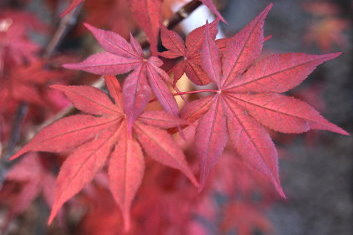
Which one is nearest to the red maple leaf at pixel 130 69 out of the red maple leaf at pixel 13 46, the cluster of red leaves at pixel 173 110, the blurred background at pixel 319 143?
the cluster of red leaves at pixel 173 110

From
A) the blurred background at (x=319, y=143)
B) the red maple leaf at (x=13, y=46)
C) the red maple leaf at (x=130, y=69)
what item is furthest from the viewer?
the blurred background at (x=319, y=143)

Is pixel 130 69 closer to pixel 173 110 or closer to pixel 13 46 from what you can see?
pixel 173 110

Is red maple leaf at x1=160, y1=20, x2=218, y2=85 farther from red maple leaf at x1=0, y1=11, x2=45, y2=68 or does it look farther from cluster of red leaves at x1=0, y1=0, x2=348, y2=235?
red maple leaf at x1=0, y1=11, x2=45, y2=68

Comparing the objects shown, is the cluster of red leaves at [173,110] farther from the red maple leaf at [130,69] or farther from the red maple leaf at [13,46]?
the red maple leaf at [13,46]

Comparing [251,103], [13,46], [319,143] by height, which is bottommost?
[319,143]

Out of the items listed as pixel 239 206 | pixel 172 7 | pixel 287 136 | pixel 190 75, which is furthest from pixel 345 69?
pixel 190 75

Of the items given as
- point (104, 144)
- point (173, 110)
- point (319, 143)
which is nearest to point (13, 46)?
point (104, 144)
